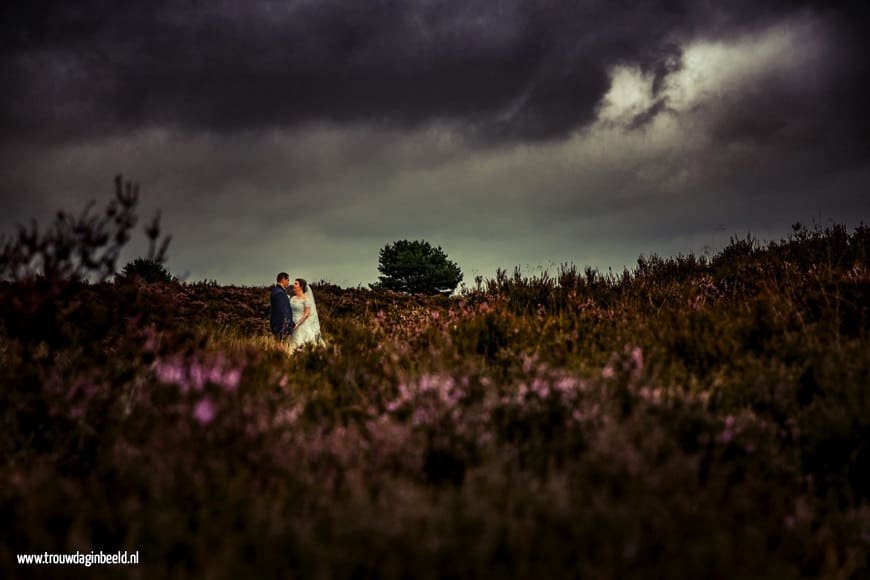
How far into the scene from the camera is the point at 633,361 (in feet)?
13.7

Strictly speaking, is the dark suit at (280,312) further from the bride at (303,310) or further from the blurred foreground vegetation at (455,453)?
the blurred foreground vegetation at (455,453)

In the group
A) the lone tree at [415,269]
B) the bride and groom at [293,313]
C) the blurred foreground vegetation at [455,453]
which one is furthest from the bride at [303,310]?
the lone tree at [415,269]

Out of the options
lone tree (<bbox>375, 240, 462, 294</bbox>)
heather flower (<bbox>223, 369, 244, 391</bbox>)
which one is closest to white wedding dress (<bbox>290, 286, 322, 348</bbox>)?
heather flower (<bbox>223, 369, 244, 391</bbox>)

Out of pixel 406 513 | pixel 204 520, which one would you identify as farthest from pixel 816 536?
pixel 204 520

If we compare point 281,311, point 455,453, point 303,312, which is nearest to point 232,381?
point 455,453

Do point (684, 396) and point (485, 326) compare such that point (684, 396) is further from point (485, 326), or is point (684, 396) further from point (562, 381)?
point (485, 326)

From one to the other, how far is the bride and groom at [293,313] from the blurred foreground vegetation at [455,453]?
494 cm

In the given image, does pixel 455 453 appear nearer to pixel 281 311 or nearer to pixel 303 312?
pixel 281 311

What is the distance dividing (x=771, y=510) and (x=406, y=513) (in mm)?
1869

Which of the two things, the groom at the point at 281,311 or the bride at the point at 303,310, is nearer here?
the groom at the point at 281,311

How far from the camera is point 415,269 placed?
39500mm

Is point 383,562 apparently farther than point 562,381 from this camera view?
No

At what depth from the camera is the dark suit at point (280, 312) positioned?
34.1ft

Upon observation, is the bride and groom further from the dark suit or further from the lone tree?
the lone tree
